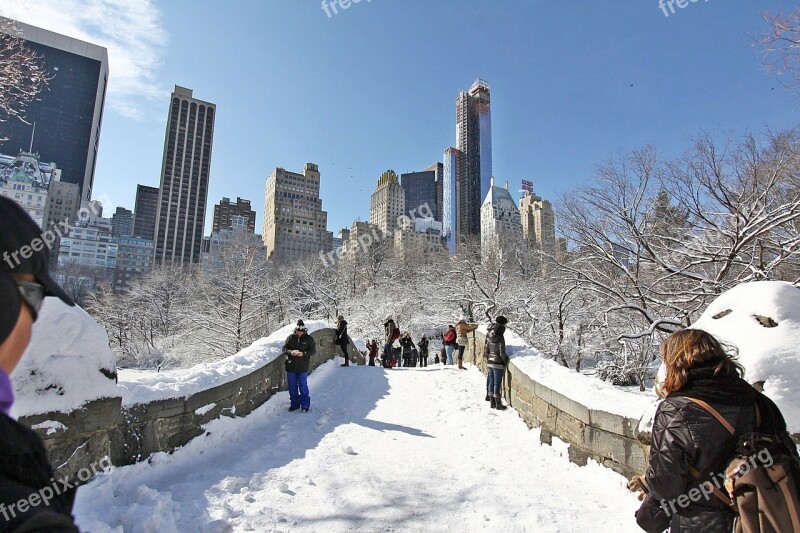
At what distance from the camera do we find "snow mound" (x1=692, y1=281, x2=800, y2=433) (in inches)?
133

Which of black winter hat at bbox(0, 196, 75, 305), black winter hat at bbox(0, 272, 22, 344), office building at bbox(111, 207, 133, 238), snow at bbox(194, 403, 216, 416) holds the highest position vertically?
office building at bbox(111, 207, 133, 238)

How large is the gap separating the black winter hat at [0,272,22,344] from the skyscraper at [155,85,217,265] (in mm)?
135656

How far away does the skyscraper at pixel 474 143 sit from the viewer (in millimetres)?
176125

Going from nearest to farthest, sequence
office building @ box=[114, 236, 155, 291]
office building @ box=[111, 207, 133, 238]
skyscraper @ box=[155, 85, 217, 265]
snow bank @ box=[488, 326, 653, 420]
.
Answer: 1. snow bank @ box=[488, 326, 653, 420]
2. office building @ box=[114, 236, 155, 291]
3. skyscraper @ box=[155, 85, 217, 265]
4. office building @ box=[111, 207, 133, 238]

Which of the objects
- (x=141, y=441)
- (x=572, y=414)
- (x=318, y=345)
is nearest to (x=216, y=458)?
(x=141, y=441)

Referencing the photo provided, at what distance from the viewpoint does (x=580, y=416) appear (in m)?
5.09

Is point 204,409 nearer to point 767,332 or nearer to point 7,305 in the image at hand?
point 7,305

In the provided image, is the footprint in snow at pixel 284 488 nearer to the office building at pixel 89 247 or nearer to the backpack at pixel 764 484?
the backpack at pixel 764 484

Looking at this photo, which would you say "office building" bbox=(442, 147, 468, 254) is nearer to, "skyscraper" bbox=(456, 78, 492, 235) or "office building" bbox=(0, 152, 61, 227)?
"skyscraper" bbox=(456, 78, 492, 235)

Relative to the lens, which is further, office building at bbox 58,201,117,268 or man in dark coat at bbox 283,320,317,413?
office building at bbox 58,201,117,268

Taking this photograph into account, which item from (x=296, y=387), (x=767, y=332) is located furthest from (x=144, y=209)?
(x=767, y=332)

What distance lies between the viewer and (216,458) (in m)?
5.14

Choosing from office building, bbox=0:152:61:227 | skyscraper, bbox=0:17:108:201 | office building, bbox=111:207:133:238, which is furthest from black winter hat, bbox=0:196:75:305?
office building, bbox=111:207:133:238

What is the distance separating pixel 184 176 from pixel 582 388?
153008 mm
